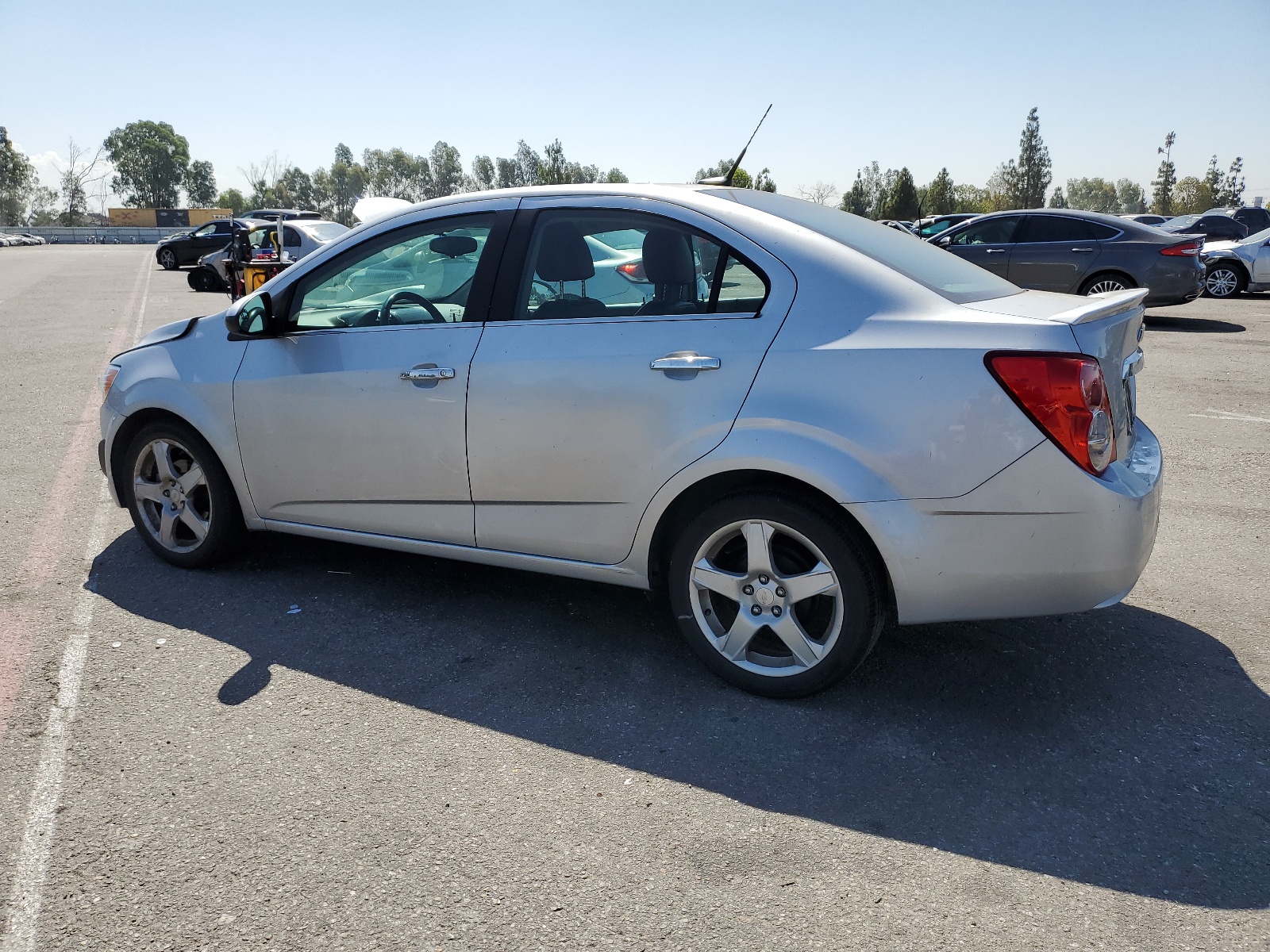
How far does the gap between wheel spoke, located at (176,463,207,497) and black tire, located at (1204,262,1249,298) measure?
1926 centimetres

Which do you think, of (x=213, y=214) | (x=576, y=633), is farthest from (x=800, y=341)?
(x=213, y=214)

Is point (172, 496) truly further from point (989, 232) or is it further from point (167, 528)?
point (989, 232)

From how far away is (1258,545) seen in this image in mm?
5098

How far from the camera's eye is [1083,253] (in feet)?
45.7

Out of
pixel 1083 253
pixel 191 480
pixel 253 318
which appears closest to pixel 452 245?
pixel 253 318

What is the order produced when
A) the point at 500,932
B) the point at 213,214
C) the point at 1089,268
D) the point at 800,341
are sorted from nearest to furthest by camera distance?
the point at 500,932
the point at 800,341
the point at 1089,268
the point at 213,214

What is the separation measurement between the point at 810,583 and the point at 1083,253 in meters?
12.3

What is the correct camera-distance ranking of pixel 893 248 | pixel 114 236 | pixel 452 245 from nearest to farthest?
pixel 893 248, pixel 452 245, pixel 114 236

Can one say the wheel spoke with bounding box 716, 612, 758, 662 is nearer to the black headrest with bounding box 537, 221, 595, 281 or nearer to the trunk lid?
the trunk lid

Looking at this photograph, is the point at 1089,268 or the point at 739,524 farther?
the point at 1089,268

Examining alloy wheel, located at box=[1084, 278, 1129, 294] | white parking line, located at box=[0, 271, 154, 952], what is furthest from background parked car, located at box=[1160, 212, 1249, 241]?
white parking line, located at box=[0, 271, 154, 952]

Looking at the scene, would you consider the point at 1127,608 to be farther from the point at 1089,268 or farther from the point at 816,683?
the point at 1089,268

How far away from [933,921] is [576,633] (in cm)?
198

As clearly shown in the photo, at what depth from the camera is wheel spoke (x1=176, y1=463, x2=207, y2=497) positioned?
468 centimetres
